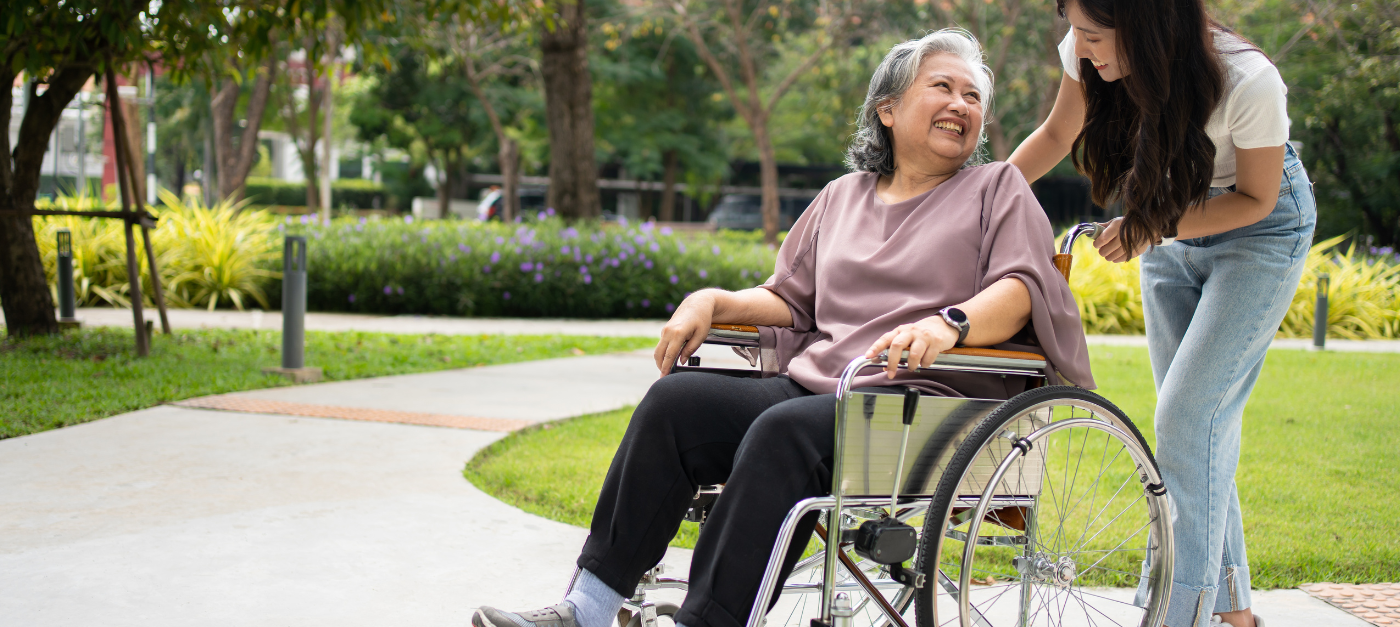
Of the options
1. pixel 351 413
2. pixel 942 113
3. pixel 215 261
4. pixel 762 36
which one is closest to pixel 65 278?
pixel 215 261

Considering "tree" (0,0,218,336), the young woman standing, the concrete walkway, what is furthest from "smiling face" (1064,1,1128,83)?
"tree" (0,0,218,336)

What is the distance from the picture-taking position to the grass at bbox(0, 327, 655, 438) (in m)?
4.62

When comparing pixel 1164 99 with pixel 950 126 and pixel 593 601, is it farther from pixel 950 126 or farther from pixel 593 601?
pixel 593 601

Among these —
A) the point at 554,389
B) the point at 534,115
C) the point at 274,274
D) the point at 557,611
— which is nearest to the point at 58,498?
the point at 557,611

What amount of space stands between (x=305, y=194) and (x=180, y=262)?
27.3 meters

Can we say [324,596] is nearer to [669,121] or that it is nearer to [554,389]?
[554,389]

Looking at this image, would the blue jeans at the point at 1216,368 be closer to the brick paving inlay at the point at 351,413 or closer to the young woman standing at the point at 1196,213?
the young woman standing at the point at 1196,213

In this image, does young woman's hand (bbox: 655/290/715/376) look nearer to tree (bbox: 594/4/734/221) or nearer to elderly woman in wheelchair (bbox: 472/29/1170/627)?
elderly woman in wheelchair (bbox: 472/29/1170/627)

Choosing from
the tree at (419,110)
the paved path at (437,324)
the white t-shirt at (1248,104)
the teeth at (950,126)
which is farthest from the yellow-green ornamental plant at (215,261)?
the tree at (419,110)

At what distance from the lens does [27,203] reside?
6.39 meters

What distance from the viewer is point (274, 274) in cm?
935

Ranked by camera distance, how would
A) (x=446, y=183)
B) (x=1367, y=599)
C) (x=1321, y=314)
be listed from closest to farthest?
1. (x=1367, y=599)
2. (x=1321, y=314)
3. (x=446, y=183)

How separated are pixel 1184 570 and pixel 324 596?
1926 mm

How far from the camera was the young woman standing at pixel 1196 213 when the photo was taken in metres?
2.00
